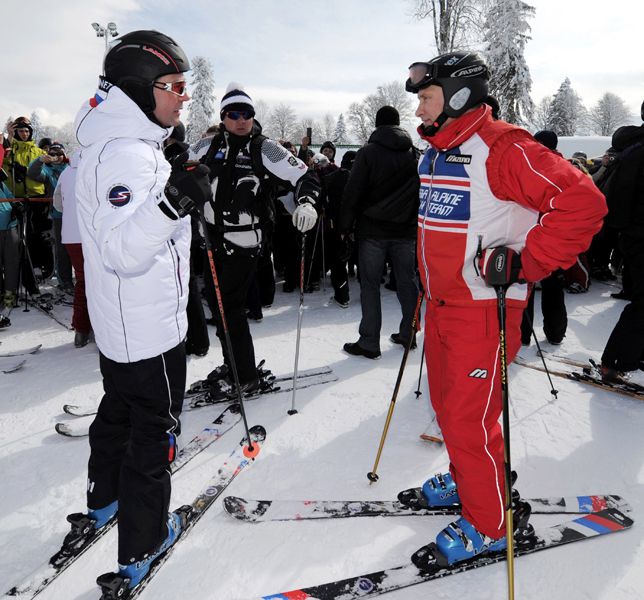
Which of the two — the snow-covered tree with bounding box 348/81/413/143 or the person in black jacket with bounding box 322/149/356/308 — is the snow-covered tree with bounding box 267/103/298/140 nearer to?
the snow-covered tree with bounding box 348/81/413/143

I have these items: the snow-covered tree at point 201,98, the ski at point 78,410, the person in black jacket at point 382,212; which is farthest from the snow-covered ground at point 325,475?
the snow-covered tree at point 201,98

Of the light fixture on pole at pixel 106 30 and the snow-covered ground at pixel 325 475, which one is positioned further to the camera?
the light fixture on pole at pixel 106 30

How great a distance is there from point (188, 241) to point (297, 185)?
1.71m

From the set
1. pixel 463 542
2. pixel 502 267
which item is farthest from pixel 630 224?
pixel 463 542

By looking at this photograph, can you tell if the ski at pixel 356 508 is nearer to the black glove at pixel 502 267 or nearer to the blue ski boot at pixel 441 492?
the blue ski boot at pixel 441 492

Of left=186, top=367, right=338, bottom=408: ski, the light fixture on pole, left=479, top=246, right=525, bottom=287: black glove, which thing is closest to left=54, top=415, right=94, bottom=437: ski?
Result: left=186, top=367, right=338, bottom=408: ski

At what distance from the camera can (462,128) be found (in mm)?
2199

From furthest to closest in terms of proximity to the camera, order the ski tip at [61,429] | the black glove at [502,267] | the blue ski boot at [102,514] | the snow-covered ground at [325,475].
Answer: the ski tip at [61,429] → the blue ski boot at [102,514] → the snow-covered ground at [325,475] → the black glove at [502,267]

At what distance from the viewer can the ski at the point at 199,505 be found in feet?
6.75

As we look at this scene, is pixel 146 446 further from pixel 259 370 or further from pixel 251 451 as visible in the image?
pixel 259 370

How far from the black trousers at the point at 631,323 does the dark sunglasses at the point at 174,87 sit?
3.67 m

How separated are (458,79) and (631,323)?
2.94 meters

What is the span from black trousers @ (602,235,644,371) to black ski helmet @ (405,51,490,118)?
250 centimetres

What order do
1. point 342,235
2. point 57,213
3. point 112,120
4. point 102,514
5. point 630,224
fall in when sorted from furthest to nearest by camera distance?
point 57,213
point 342,235
point 630,224
point 102,514
point 112,120
